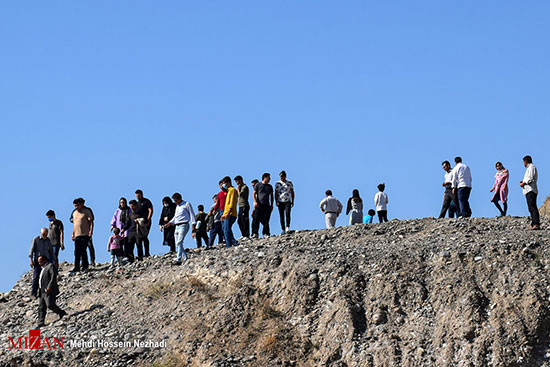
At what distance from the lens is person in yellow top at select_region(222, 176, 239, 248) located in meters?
26.9

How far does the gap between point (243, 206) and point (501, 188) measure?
810cm

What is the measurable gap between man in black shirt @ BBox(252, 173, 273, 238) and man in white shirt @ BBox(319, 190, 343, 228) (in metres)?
2.55

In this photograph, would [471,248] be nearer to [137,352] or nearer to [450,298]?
[450,298]

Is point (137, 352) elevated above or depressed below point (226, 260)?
below

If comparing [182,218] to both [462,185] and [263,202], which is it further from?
[462,185]

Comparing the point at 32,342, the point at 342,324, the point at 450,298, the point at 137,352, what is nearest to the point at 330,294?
the point at 342,324

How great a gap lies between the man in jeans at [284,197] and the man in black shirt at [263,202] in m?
0.41

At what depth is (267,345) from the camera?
21.7 m

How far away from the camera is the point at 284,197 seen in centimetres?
2952

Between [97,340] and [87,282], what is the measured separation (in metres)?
4.90

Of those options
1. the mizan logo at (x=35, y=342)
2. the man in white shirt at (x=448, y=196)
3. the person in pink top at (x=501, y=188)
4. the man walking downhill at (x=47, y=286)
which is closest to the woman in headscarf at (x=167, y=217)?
the man walking downhill at (x=47, y=286)

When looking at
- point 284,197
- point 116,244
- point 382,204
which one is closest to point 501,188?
point 382,204

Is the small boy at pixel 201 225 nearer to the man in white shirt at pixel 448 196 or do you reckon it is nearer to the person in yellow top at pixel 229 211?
the person in yellow top at pixel 229 211

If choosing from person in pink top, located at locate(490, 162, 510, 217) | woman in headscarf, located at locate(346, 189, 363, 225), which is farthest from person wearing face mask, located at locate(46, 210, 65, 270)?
person in pink top, located at locate(490, 162, 510, 217)
